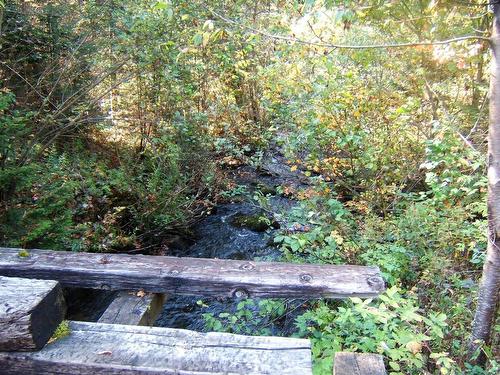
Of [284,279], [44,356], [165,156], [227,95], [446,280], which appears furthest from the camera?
[227,95]

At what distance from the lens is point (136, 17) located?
5664mm

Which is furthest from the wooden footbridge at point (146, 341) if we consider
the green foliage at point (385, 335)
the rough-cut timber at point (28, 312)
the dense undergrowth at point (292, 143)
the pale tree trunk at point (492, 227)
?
the pale tree trunk at point (492, 227)

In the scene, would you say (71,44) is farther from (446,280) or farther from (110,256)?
(446,280)

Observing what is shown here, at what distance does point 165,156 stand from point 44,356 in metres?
5.03

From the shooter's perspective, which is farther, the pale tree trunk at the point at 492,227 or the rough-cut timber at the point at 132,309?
the pale tree trunk at the point at 492,227

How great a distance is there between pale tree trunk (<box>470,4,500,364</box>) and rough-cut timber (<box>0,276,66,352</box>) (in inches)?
97.4

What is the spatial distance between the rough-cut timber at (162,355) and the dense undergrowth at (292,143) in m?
0.92

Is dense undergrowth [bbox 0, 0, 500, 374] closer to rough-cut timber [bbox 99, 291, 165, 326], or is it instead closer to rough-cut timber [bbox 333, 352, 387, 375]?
rough-cut timber [bbox 333, 352, 387, 375]

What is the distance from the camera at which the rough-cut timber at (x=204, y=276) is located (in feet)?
6.19

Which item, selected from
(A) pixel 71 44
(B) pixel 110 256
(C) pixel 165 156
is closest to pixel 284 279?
(B) pixel 110 256

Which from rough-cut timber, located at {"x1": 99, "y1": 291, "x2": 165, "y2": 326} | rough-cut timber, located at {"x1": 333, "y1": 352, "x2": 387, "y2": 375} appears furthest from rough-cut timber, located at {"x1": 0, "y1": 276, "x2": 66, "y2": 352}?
rough-cut timber, located at {"x1": 333, "y1": 352, "x2": 387, "y2": 375}

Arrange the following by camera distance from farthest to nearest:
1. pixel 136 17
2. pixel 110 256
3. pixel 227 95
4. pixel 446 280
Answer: pixel 227 95
pixel 136 17
pixel 446 280
pixel 110 256

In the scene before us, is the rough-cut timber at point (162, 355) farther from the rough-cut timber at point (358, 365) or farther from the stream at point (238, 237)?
the stream at point (238, 237)

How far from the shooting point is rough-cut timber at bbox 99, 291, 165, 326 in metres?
1.79
